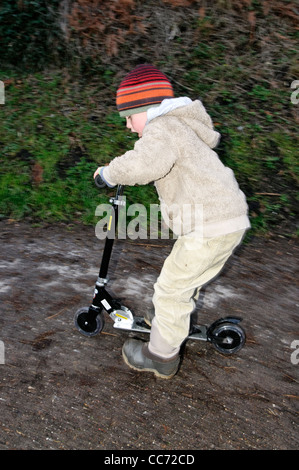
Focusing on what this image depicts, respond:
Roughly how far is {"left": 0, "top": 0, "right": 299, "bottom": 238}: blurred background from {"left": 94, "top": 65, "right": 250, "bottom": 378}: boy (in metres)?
2.70

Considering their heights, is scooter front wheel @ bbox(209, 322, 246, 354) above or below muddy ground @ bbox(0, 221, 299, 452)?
above

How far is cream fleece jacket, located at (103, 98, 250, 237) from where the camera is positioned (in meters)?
2.65

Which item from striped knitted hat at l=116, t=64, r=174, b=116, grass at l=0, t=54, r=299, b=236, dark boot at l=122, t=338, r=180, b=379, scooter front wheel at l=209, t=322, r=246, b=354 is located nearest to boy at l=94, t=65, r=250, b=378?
striped knitted hat at l=116, t=64, r=174, b=116

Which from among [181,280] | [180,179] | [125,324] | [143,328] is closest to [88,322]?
[125,324]

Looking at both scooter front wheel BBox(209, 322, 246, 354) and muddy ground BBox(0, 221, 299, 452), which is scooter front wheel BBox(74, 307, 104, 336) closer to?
muddy ground BBox(0, 221, 299, 452)

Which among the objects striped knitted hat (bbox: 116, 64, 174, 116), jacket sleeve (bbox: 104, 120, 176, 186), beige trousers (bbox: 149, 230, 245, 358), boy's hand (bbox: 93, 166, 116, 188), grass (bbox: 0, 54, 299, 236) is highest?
striped knitted hat (bbox: 116, 64, 174, 116)

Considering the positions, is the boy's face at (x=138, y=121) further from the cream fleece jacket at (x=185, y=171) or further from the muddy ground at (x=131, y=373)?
the muddy ground at (x=131, y=373)

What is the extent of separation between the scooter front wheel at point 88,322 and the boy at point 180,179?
62cm

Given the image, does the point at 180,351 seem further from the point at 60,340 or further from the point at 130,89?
the point at 130,89

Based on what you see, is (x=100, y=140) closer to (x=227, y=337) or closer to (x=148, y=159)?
(x=227, y=337)

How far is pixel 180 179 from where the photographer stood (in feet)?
9.20

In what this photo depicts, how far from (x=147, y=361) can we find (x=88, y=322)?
543 mm

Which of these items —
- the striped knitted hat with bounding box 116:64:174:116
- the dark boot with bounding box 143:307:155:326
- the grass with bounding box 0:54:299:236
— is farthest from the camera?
the grass with bounding box 0:54:299:236

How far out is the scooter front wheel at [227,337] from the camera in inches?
134
